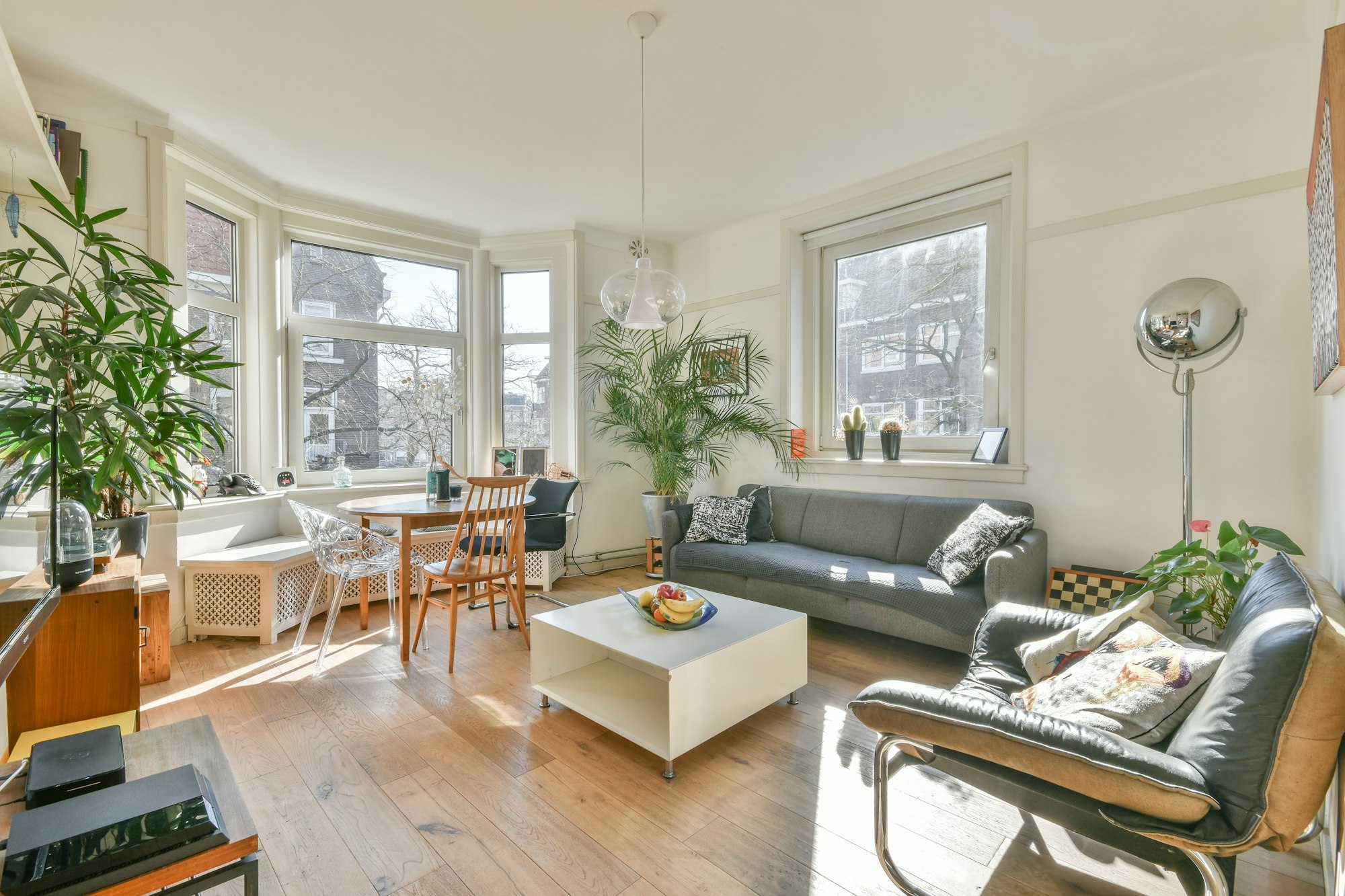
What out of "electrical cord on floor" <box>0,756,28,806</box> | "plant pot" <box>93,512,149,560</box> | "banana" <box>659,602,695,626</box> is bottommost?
"banana" <box>659,602,695,626</box>

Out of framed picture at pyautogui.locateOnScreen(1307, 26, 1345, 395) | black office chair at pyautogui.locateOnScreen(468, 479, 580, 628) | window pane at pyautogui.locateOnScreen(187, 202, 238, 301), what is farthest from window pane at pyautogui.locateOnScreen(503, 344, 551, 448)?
framed picture at pyautogui.locateOnScreen(1307, 26, 1345, 395)

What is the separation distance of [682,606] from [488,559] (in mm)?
1577

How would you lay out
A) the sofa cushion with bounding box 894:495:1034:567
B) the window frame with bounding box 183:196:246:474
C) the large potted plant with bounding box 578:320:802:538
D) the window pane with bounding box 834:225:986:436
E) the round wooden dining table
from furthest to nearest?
the large potted plant with bounding box 578:320:802:538, the window frame with bounding box 183:196:246:474, the window pane with bounding box 834:225:986:436, the sofa cushion with bounding box 894:495:1034:567, the round wooden dining table

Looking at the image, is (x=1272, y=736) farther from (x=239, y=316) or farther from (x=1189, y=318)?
(x=239, y=316)

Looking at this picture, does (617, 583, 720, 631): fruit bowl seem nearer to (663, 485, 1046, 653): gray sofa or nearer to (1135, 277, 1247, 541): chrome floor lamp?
(663, 485, 1046, 653): gray sofa

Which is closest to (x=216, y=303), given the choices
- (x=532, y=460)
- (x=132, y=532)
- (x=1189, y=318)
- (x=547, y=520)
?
(x=132, y=532)

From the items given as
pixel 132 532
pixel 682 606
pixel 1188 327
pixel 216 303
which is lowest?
pixel 682 606

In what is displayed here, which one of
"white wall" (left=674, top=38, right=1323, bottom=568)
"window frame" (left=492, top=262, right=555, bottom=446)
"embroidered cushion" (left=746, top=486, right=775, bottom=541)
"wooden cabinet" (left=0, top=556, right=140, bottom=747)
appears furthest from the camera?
"window frame" (left=492, top=262, right=555, bottom=446)

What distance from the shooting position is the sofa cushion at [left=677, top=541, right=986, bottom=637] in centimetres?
281

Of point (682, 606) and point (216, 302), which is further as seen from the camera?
point (216, 302)

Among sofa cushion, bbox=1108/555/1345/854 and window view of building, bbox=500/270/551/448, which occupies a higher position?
window view of building, bbox=500/270/551/448

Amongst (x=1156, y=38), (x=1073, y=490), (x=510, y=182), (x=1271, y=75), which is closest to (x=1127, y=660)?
(x=1073, y=490)

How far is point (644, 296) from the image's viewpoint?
267 cm

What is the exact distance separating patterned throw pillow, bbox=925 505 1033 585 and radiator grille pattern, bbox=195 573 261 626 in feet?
11.9
